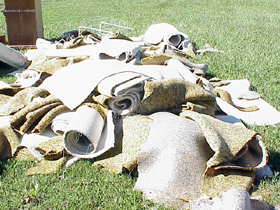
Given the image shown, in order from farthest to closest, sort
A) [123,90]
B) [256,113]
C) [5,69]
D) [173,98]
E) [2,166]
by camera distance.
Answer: [5,69] → [256,113] → [173,98] → [123,90] → [2,166]

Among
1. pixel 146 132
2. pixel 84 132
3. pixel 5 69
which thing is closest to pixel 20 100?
pixel 84 132

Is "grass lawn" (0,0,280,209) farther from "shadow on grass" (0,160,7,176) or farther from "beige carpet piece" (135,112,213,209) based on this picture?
"beige carpet piece" (135,112,213,209)

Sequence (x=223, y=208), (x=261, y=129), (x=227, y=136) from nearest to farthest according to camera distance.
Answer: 1. (x=223, y=208)
2. (x=227, y=136)
3. (x=261, y=129)

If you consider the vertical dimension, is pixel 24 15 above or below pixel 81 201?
below

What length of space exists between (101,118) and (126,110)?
0.29m

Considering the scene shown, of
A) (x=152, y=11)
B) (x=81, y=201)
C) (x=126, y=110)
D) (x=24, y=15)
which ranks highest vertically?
(x=126, y=110)

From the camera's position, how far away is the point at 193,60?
26.2 ft

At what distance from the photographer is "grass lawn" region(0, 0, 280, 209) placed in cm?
340

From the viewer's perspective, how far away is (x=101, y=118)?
4148mm

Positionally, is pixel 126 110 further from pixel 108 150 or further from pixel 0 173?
pixel 0 173

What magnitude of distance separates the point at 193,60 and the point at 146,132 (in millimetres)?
4426

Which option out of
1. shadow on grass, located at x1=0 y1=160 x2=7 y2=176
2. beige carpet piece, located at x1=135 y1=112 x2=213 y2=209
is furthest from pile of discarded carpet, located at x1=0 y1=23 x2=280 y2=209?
shadow on grass, located at x1=0 y1=160 x2=7 y2=176

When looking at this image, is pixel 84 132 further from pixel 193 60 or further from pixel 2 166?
A: pixel 193 60

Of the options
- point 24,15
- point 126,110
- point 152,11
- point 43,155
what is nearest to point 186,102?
point 126,110
